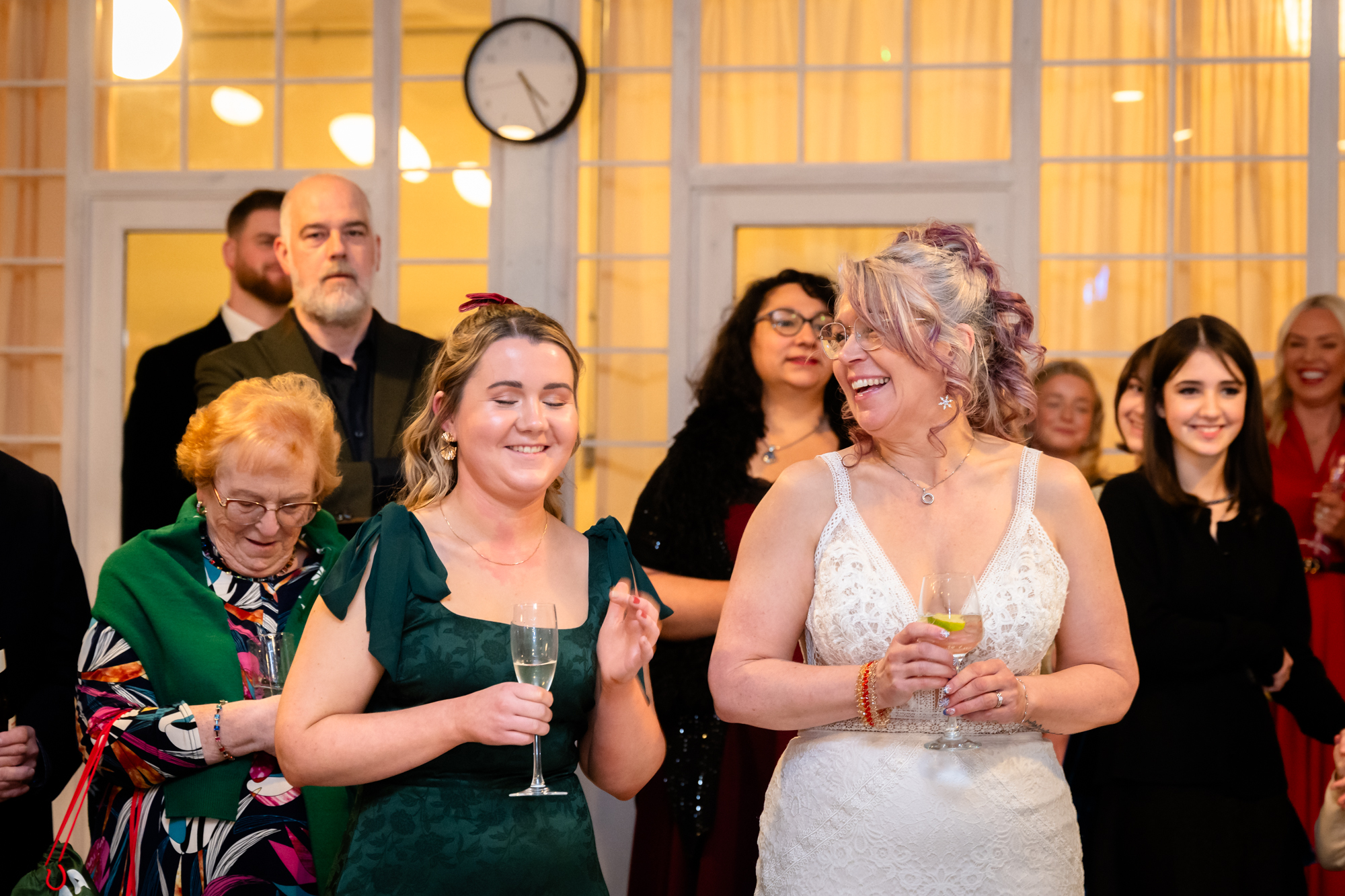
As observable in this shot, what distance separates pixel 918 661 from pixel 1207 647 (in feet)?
4.21

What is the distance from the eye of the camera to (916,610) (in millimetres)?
1970

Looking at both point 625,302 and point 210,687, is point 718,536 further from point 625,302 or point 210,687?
point 625,302

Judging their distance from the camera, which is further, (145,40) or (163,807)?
(145,40)

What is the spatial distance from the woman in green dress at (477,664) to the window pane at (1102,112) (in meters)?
3.29

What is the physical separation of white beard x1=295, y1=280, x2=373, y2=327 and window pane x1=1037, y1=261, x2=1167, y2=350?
2.60m

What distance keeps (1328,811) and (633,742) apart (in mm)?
1694

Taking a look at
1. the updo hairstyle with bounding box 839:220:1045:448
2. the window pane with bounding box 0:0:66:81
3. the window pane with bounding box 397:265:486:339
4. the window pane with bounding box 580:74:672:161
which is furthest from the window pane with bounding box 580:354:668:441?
the updo hairstyle with bounding box 839:220:1045:448

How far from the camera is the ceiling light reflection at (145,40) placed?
4.99 metres

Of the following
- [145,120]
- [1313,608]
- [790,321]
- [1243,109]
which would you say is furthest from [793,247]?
[145,120]

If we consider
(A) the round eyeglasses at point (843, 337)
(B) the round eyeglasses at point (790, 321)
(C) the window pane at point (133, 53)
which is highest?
(C) the window pane at point (133, 53)

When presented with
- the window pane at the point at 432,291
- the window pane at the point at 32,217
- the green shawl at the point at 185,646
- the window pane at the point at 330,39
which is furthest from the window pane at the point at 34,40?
Result: the green shawl at the point at 185,646

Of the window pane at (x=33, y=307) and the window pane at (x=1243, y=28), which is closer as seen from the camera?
the window pane at (x=1243, y=28)

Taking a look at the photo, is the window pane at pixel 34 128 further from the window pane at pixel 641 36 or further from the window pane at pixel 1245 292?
the window pane at pixel 1245 292

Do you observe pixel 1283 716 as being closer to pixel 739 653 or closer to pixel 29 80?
pixel 739 653
